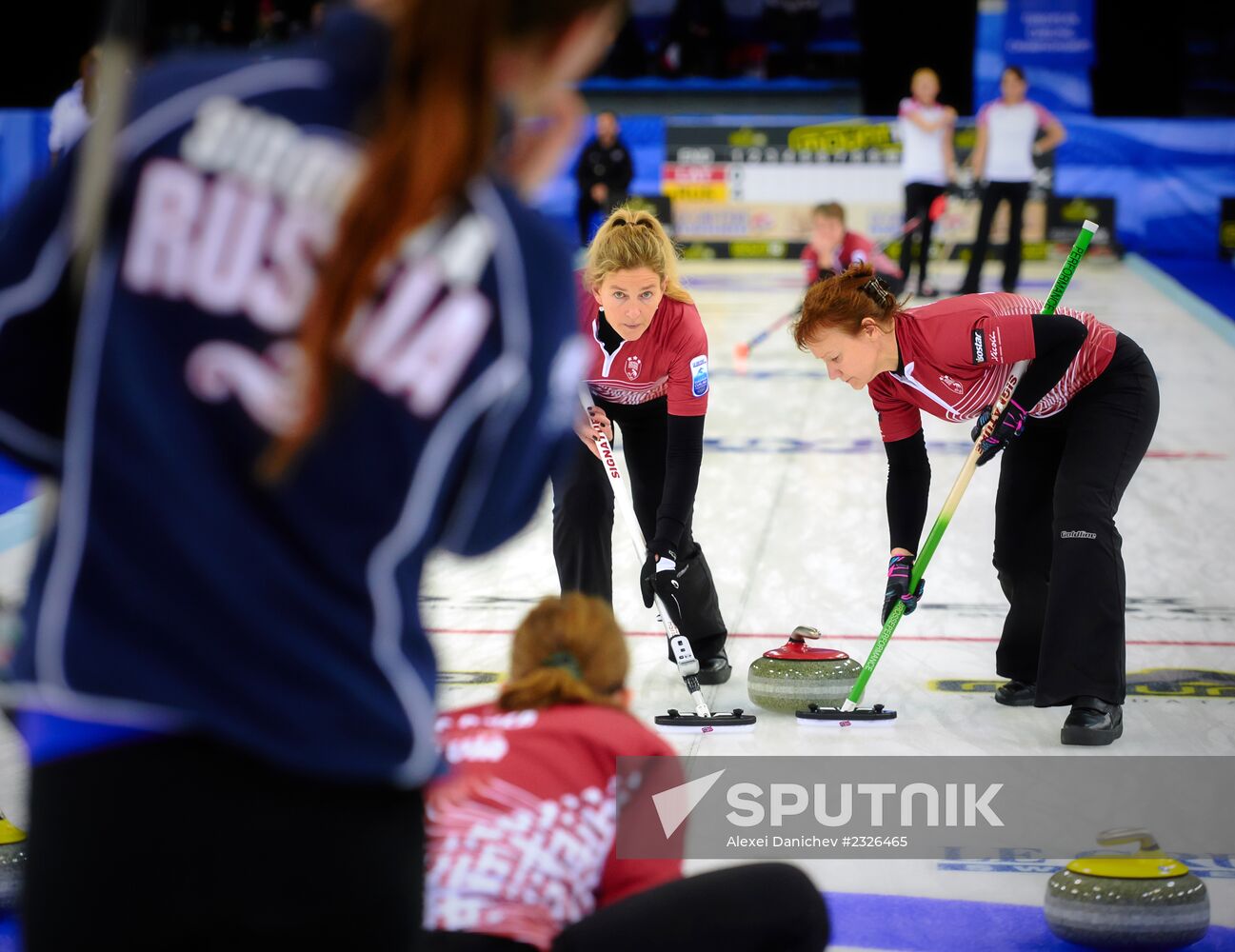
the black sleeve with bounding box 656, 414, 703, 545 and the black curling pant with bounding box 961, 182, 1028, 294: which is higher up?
the black curling pant with bounding box 961, 182, 1028, 294

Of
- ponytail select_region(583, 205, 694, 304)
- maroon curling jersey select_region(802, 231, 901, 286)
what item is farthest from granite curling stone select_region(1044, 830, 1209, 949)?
maroon curling jersey select_region(802, 231, 901, 286)

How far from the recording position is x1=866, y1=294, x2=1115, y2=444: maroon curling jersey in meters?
3.50

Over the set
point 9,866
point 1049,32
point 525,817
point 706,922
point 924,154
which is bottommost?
point 9,866

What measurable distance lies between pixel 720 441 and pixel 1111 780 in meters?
3.86

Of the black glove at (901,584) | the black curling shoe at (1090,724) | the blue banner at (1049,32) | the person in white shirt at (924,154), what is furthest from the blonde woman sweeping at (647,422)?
the blue banner at (1049,32)

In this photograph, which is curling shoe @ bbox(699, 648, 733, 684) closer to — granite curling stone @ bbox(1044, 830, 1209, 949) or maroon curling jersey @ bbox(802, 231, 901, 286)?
granite curling stone @ bbox(1044, 830, 1209, 949)

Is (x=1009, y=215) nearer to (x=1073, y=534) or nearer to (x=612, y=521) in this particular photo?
(x=612, y=521)

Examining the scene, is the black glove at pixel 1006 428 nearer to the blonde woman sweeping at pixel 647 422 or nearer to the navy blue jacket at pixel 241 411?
the blonde woman sweeping at pixel 647 422

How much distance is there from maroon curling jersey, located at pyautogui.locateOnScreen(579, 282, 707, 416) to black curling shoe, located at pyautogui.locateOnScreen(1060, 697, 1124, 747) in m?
1.16

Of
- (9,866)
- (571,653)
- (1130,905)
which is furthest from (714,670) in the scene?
(571,653)

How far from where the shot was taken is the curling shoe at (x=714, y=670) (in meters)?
4.08

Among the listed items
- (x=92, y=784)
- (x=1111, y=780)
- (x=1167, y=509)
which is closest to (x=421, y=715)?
(x=92, y=784)

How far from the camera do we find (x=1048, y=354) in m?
3.52

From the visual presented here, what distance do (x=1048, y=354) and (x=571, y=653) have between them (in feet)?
6.56
